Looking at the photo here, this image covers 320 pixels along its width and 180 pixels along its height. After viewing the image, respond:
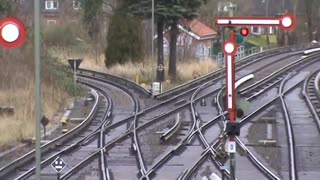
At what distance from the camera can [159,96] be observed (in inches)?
1531

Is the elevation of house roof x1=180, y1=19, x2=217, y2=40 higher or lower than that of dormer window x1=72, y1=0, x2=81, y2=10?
lower

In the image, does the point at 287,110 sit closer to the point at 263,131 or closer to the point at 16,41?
the point at 263,131

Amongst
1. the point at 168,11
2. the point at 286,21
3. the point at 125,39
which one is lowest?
the point at 286,21

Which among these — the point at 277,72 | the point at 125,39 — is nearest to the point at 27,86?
the point at 125,39

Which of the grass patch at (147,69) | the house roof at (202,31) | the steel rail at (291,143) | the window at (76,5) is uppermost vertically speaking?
the window at (76,5)

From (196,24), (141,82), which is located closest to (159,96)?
(141,82)

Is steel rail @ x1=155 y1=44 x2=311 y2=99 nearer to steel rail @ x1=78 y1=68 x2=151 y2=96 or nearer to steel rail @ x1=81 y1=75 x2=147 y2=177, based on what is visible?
steel rail @ x1=78 y1=68 x2=151 y2=96

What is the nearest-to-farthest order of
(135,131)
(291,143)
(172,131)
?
(291,143), (172,131), (135,131)

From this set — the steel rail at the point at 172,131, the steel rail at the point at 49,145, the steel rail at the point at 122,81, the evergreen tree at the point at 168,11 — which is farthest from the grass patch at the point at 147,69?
the steel rail at the point at 172,131

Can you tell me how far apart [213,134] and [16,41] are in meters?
17.1

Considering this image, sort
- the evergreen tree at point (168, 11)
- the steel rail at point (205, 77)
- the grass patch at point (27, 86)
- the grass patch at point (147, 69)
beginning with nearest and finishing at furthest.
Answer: the grass patch at point (27, 86) < the steel rail at point (205, 77) < the evergreen tree at point (168, 11) < the grass patch at point (147, 69)

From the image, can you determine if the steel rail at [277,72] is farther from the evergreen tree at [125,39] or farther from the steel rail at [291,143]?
the evergreen tree at [125,39]

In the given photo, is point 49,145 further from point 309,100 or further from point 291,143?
point 309,100

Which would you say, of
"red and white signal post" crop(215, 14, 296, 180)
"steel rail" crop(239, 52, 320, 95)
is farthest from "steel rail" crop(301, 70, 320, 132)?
"red and white signal post" crop(215, 14, 296, 180)
